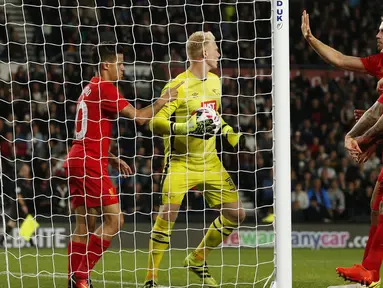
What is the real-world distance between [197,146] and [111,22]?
8066 mm

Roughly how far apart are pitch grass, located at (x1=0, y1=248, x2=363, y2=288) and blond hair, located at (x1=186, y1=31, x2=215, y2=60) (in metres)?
1.67

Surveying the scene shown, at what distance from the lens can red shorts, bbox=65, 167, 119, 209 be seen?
22.3ft

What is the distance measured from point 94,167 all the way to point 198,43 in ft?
4.35

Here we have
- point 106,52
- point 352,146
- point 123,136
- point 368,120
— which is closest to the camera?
point 352,146

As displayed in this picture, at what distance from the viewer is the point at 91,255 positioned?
6.86 metres

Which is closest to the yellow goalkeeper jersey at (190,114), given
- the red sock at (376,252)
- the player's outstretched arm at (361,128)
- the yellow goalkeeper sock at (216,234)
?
the yellow goalkeeper sock at (216,234)

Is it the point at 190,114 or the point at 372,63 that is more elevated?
the point at 372,63

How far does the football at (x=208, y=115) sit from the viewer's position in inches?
275

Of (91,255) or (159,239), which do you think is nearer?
(91,255)

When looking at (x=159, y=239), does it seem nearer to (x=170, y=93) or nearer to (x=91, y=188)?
(x=91, y=188)

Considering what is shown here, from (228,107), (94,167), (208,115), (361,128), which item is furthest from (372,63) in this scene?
(228,107)

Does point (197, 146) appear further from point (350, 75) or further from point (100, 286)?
point (350, 75)

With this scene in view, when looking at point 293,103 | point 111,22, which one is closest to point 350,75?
point 293,103

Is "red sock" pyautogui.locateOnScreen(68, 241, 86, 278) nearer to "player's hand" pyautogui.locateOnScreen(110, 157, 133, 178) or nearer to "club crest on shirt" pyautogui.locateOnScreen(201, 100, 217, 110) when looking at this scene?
"player's hand" pyautogui.locateOnScreen(110, 157, 133, 178)
